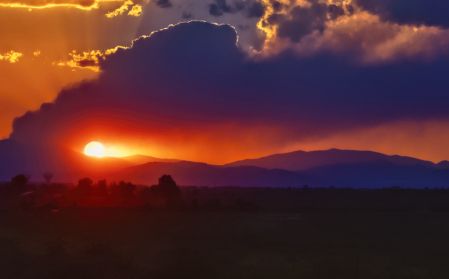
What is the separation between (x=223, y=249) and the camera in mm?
43406

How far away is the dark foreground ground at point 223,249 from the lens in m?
31.7

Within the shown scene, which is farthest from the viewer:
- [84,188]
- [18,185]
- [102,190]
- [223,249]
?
[84,188]

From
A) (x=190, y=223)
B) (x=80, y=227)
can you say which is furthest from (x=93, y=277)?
(x=190, y=223)

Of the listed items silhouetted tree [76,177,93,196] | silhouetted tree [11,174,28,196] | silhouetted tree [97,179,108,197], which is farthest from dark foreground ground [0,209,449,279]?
silhouetted tree [11,174,28,196]

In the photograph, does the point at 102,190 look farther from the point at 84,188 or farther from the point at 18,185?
the point at 18,185

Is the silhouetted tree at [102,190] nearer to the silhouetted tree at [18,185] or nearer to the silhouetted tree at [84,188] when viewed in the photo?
the silhouetted tree at [84,188]

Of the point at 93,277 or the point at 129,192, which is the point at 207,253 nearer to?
the point at 93,277

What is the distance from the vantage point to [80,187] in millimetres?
172500

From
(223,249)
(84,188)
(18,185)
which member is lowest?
(223,249)

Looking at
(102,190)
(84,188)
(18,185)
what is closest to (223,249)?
(102,190)

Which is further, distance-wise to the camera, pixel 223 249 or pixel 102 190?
pixel 102 190

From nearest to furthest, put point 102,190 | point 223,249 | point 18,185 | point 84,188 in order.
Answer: point 223,249
point 18,185
point 102,190
point 84,188

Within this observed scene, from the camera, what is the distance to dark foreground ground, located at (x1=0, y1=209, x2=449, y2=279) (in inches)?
1248

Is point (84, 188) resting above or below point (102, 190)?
above
